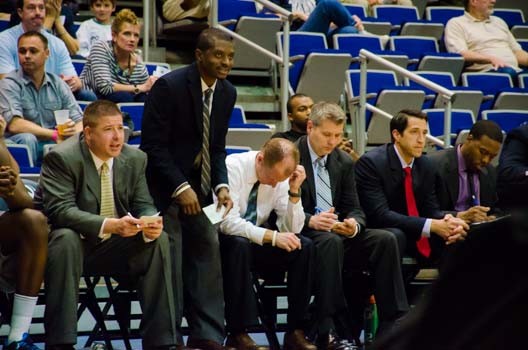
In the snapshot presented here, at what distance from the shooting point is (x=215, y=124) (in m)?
4.69

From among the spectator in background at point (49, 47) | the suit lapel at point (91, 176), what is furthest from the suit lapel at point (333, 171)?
the spectator in background at point (49, 47)

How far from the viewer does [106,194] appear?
4.38 meters

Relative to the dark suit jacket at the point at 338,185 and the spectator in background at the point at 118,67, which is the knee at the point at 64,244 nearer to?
the dark suit jacket at the point at 338,185

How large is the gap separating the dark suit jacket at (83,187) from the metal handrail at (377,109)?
3151mm

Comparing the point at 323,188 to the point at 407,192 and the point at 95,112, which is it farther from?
the point at 95,112

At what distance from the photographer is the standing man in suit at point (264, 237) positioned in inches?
183

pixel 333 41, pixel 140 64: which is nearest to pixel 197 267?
pixel 140 64

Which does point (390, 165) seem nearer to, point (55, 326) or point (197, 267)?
point (197, 267)

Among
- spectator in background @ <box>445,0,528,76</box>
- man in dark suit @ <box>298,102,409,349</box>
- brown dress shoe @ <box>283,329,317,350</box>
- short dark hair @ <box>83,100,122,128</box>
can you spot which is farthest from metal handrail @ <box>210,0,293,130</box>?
short dark hair @ <box>83,100,122,128</box>

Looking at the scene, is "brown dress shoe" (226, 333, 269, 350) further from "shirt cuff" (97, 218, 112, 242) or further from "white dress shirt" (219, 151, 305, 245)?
"shirt cuff" (97, 218, 112, 242)

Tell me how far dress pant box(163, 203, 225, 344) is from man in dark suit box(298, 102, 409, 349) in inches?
24.2

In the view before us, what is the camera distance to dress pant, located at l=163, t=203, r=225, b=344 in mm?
4516

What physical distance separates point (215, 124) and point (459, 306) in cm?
401

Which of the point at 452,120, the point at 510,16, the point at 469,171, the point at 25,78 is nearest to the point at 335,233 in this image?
the point at 469,171
